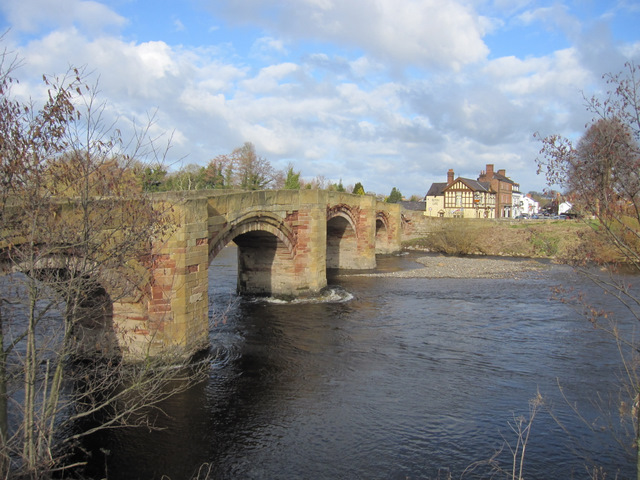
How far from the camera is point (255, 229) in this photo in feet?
57.8

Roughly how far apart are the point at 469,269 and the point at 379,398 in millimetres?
20543

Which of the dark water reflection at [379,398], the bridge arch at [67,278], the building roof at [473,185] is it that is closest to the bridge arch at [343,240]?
the dark water reflection at [379,398]

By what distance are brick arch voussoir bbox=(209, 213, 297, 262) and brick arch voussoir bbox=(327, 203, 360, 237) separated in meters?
6.02

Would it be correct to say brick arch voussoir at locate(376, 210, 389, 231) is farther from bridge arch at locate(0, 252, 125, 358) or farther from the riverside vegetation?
bridge arch at locate(0, 252, 125, 358)

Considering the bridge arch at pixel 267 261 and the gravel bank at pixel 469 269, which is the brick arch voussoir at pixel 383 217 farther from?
the bridge arch at pixel 267 261

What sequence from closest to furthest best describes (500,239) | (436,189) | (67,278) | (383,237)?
(67,278), (383,237), (500,239), (436,189)

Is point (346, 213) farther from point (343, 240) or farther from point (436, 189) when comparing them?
point (436, 189)

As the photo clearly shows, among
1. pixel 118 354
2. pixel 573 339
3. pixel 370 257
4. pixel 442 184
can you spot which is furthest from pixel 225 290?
pixel 442 184

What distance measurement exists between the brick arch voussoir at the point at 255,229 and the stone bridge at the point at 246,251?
3cm

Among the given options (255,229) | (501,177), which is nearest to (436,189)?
(501,177)

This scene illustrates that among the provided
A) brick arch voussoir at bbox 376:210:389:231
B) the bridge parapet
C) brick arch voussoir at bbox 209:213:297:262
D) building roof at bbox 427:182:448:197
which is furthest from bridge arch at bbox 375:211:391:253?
building roof at bbox 427:182:448:197

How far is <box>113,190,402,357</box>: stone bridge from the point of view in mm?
12070

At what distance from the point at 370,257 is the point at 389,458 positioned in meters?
22.6

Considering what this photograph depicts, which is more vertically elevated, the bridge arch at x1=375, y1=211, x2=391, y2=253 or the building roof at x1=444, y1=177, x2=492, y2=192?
the building roof at x1=444, y1=177, x2=492, y2=192
